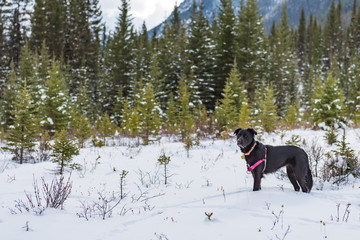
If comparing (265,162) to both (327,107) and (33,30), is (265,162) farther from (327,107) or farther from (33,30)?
(33,30)

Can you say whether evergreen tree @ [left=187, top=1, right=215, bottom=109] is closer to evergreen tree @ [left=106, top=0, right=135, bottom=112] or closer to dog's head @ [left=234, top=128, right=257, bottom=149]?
evergreen tree @ [left=106, top=0, right=135, bottom=112]

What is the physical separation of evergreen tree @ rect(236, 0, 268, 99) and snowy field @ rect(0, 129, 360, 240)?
19.8 meters

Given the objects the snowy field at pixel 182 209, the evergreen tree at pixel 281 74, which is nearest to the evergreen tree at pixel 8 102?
the snowy field at pixel 182 209

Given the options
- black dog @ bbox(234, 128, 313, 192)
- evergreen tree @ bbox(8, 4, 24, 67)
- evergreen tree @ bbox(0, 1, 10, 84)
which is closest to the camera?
black dog @ bbox(234, 128, 313, 192)

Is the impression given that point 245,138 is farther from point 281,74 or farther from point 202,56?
point 281,74

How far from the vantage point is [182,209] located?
353 cm

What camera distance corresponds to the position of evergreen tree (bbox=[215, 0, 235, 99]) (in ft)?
80.3

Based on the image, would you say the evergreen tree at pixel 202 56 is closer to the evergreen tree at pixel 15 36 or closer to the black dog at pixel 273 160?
the black dog at pixel 273 160

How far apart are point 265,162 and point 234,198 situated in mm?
851

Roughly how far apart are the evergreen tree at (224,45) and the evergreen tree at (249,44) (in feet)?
2.49

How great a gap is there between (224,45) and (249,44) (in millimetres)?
2593

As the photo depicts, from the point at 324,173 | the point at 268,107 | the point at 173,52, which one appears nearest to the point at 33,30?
the point at 173,52

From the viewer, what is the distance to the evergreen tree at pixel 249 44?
2442cm

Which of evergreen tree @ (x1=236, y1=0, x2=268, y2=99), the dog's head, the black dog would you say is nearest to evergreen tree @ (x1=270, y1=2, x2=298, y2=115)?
evergreen tree @ (x1=236, y1=0, x2=268, y2=99)
